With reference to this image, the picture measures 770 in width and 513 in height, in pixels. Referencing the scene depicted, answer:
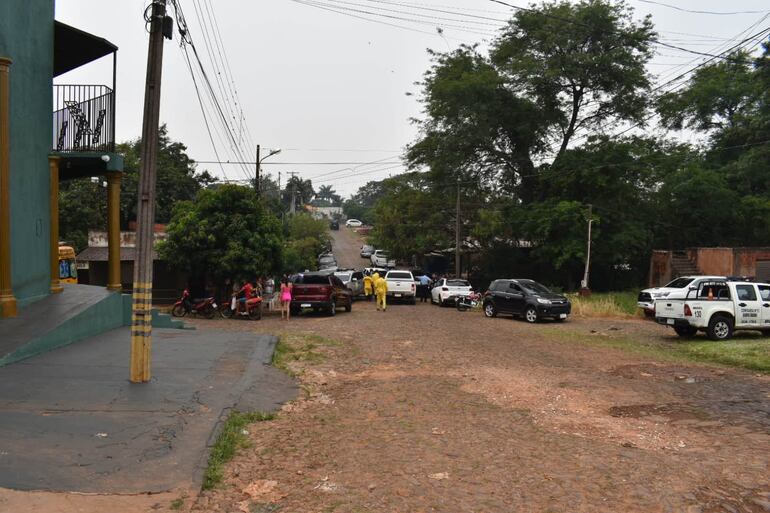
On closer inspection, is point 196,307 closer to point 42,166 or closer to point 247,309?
point 247,309

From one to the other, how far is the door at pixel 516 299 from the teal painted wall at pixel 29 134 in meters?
16.9

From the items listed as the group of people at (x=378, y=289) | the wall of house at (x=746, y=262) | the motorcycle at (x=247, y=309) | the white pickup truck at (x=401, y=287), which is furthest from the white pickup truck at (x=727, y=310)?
the wall of house at (x=746, y=262)

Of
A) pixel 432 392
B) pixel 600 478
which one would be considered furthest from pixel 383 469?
pixel 432 392

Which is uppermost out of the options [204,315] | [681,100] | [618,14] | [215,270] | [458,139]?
[618,14]

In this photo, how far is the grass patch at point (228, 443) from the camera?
621 cm

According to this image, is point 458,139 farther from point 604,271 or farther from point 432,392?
point 432,392

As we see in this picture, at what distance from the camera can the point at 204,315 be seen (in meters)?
25.0

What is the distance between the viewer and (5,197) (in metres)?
12.0

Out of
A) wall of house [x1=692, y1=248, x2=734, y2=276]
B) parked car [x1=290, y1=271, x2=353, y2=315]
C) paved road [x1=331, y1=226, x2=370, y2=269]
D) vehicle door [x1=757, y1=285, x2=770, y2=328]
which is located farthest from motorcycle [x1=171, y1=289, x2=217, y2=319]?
paved road [x1=331, y1=226, x2=370, y2=269]

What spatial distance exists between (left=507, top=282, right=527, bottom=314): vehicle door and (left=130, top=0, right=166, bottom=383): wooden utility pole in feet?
58.1

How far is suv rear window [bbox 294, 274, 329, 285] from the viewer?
2628 cm

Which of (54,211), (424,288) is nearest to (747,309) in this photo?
(54,211)

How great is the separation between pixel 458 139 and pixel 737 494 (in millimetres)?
36703

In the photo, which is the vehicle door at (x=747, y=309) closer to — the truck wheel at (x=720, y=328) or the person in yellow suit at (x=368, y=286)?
the truck wheel at (x=720, y=328)
